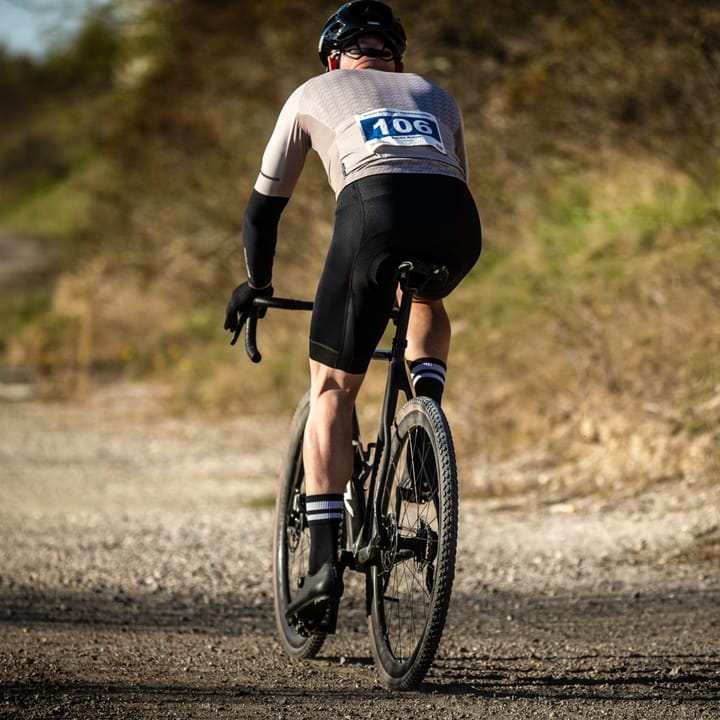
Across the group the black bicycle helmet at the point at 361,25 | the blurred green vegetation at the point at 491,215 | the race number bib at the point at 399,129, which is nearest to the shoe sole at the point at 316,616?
the race number bib at the point at 399,129

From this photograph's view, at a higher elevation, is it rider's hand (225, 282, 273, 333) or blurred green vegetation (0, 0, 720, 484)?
blurred green vegetation (0, 0, 720, 484)

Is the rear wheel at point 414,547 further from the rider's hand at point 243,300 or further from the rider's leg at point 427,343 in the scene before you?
the rider's hand at point 243,300

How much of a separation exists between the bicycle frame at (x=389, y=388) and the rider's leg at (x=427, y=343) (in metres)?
0.05

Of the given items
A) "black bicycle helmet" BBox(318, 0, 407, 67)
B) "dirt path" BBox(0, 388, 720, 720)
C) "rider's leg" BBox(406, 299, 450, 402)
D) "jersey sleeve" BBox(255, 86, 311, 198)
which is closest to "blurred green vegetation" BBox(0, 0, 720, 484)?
"dirt path" BBox(0, 388, 720, 720)

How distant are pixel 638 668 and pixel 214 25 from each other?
15.5 metres

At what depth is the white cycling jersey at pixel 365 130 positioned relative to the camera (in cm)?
383

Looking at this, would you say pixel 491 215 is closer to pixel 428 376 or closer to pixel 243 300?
pixel 243 300

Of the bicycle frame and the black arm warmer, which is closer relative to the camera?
the bicycle frame

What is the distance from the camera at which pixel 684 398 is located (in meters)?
7.80

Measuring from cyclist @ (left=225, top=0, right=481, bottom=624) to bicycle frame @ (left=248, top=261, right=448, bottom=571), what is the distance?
5 centimetres

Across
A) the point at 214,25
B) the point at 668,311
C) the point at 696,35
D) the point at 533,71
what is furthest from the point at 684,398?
the point at 214,25

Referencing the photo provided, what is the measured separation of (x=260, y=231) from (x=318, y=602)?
1186 millimetres

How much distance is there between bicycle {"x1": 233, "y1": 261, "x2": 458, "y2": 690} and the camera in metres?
3.62

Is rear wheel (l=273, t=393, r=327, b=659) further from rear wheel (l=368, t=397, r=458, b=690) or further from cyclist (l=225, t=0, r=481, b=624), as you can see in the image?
rear wheel (l=368, t=397, r=458, b=690)
